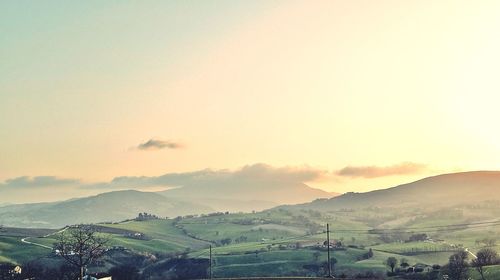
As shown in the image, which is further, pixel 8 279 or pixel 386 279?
pixel 8 279

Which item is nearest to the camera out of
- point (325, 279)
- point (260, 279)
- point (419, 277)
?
point (325, 279)

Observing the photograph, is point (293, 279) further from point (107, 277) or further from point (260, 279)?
point (107, 277)

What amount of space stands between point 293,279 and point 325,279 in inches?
407

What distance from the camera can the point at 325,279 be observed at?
151625 millimetres

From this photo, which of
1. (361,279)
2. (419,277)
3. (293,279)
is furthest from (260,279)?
(419,277)

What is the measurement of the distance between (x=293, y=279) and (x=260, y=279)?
8.12 meters

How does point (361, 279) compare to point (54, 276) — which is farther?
point (54, 276)

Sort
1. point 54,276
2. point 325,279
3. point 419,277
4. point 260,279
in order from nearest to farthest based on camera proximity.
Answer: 1. point 325,279
2. point 260,279
3. point 419,277
4. point 54,276

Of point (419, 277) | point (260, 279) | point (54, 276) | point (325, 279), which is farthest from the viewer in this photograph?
point (54, 276)

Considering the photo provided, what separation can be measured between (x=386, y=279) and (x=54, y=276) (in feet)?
302

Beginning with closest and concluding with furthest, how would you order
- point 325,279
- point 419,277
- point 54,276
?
point 325,279 → point 419,277 → point 54,276

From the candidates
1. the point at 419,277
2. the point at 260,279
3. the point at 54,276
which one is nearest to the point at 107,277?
the point at 54,276

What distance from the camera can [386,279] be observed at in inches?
6531

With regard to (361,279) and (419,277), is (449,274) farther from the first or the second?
(361,279)
